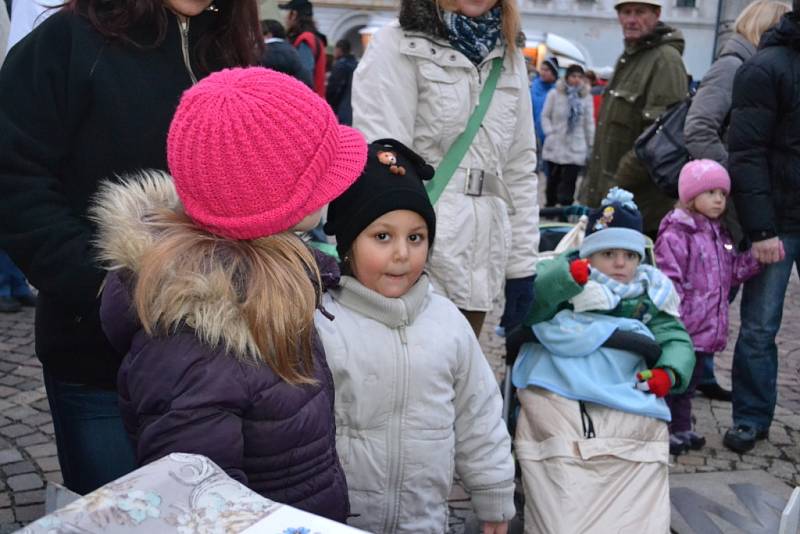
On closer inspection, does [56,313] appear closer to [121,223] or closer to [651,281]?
[121,223]

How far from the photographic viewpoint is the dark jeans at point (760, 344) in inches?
182

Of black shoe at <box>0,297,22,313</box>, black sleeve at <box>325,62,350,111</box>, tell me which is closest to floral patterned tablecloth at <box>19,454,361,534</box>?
black shoe at <box>0,297,22,313</box>

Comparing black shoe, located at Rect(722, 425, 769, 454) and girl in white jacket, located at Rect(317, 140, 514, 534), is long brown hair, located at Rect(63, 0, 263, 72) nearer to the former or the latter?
girl in white jacket, located at Rect(317, 140, 514, 534)

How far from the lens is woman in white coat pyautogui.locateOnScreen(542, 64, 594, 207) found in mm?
12133

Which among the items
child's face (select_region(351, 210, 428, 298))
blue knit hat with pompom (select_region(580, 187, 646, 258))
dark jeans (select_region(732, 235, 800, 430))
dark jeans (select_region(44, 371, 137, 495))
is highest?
child's face (select_region(351, 210, 428, 298))

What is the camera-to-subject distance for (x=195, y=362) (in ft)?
5.71

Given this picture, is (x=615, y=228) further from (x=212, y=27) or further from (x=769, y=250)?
(x=212, y=27)

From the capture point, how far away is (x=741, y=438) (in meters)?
4.68

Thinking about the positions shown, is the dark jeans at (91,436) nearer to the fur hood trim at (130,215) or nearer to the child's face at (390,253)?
the fur hood trim at (130,215)

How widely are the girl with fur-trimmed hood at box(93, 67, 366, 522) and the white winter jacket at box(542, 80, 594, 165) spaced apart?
410 inches

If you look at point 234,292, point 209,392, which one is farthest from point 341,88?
point 209,392

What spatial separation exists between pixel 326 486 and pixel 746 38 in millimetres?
4098

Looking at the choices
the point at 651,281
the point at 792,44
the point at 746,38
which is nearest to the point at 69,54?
the point at 651,281

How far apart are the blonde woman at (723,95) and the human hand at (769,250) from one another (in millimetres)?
231
